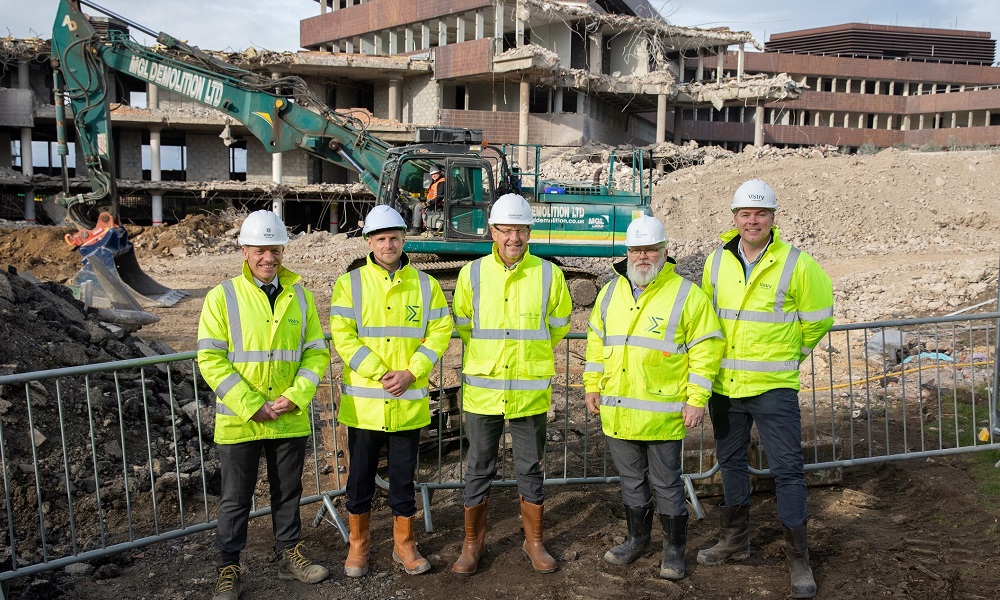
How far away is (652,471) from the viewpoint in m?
4.38

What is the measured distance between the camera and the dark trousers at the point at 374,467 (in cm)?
436

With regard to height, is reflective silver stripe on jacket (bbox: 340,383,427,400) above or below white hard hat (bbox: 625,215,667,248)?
below

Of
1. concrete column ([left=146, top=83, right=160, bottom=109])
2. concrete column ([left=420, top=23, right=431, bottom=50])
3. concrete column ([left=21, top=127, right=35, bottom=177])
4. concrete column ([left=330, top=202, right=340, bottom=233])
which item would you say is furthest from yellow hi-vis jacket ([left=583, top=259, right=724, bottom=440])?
concrete column ([left=21, top=127, right=35, bottom=177])

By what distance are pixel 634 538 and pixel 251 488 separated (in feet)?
7.08

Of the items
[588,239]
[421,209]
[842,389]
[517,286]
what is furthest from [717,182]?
[517,286]

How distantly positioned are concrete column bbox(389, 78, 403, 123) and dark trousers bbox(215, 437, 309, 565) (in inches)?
1164

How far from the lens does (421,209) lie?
483 inches

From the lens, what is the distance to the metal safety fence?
465cm

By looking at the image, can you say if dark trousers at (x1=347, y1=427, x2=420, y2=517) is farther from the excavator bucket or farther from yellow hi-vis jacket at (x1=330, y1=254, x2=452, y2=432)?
the excavator bucket

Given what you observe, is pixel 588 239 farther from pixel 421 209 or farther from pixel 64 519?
pixel 64 519

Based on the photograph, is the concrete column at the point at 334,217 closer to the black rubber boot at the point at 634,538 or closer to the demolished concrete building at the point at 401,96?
the demolished concrete building at the point at 401,96

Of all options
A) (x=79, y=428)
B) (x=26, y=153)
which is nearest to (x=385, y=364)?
(x=79, y=428)

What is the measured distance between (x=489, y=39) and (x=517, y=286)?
27.2 m

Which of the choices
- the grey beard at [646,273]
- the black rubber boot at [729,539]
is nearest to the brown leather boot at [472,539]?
the black rubber boot at [729,539]
